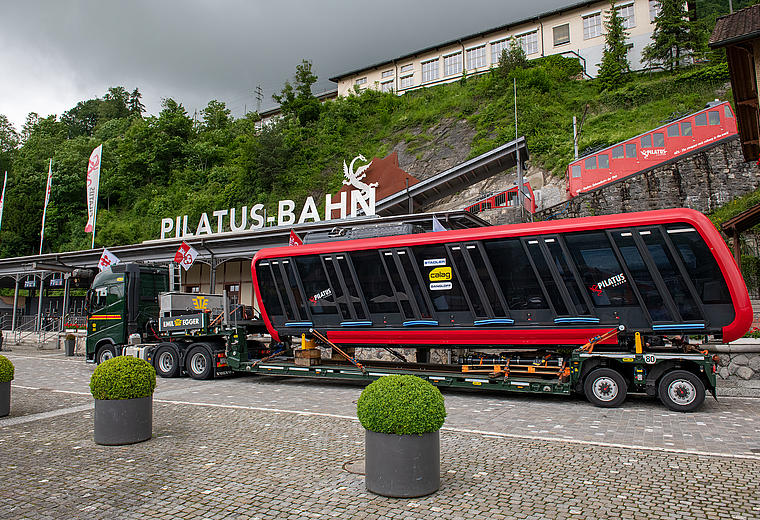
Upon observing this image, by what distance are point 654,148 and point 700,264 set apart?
2298cm

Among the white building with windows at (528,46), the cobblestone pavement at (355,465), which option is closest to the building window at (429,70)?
the white building with windows at (528,46)

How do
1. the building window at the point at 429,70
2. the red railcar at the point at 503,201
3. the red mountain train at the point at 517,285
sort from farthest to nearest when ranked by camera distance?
the building window at the point at 429,70 < the red railcar at the point at 503,201 < the red mountain train at the point at 517,285

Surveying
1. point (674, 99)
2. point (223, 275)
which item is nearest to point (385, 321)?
point (223, 275)

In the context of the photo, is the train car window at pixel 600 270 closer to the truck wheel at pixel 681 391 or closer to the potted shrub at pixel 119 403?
the truck wheel at pixel 681 391

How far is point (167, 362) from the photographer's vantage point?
15484mm

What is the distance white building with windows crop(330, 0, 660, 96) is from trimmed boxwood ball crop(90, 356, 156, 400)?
174 feet

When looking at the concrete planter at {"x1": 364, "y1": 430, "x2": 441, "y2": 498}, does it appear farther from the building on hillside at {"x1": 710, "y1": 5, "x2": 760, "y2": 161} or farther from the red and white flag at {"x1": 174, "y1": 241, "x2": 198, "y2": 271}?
the red and white flag at {"x1": 174, "y1": 241, "x2": 198, "y2": 271}

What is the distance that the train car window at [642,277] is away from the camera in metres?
9.63

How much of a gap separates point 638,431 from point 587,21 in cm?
5412

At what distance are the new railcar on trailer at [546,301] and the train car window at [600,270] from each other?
0.02 metres

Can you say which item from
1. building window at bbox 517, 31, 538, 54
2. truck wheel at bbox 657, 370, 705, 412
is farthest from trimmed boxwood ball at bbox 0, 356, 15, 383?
building window at bbox 517, 31, 538, 54

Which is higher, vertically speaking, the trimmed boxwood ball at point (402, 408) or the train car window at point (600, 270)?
the train car window at point (600, 270)

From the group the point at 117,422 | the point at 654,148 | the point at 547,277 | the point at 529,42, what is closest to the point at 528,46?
the point at 529,42

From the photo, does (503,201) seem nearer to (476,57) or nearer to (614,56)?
(614,56)
